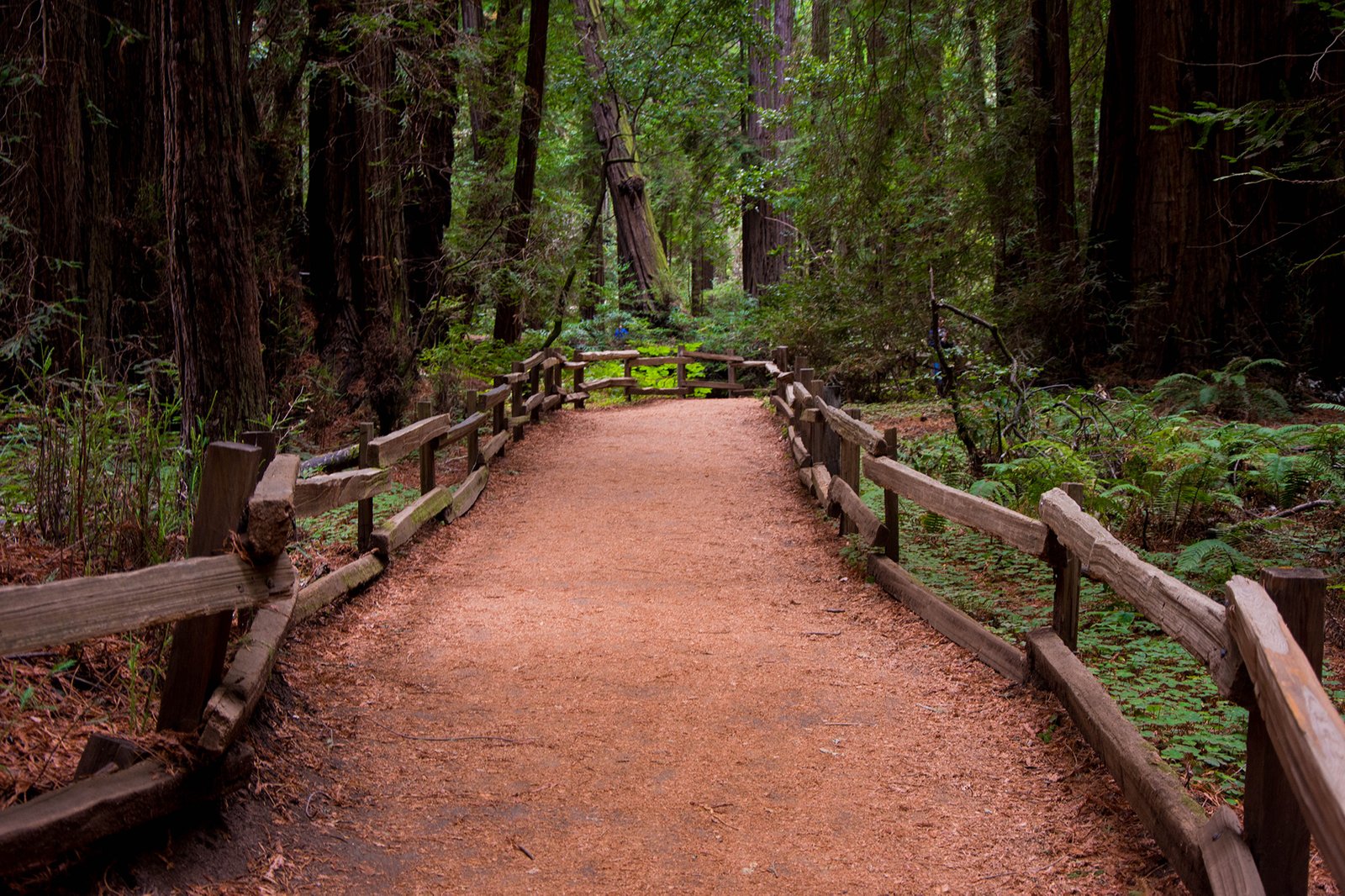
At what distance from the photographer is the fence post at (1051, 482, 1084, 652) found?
4.80 metres

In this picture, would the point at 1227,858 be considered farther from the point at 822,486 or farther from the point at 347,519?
the point at 347,519

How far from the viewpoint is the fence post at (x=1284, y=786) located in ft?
9.16

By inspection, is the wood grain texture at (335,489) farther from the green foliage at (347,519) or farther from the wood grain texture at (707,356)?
the wood grain texture at (707,356)

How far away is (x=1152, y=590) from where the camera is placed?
3.68 meters

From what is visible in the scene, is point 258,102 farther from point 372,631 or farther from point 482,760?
point 482,760

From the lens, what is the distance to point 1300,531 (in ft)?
24.3

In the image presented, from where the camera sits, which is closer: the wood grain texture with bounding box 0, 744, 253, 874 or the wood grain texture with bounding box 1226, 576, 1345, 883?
the wood grain texture with bounding box 1226, 576, 1345, 883

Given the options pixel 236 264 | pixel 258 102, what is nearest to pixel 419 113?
pixel 258 102

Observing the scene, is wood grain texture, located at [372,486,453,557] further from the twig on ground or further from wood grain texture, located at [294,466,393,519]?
the twig on ground

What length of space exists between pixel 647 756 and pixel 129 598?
2.39 m

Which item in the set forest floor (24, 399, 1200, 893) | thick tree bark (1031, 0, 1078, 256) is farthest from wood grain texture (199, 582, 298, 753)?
thick tree bark (1031, 0, 1078, 256)

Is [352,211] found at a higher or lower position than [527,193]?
lower

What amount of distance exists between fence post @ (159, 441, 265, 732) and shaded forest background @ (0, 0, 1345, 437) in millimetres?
3744

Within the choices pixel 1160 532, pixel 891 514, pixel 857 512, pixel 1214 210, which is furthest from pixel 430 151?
pixel 1160 532
